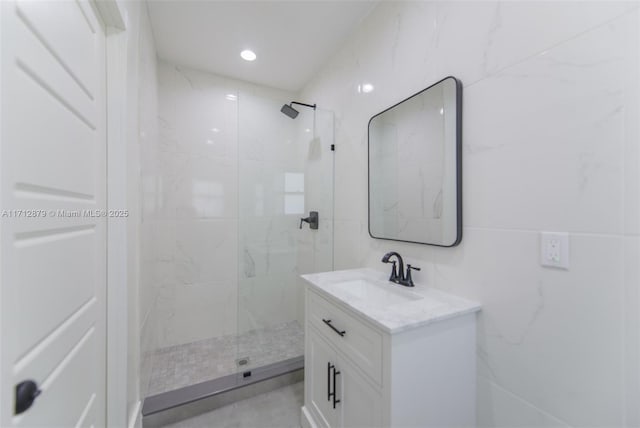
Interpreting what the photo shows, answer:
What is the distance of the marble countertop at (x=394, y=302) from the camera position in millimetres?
940

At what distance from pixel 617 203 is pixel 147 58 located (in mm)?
2462

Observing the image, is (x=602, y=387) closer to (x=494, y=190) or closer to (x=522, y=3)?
(x=494, y=190)

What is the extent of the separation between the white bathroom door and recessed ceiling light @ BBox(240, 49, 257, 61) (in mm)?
1251

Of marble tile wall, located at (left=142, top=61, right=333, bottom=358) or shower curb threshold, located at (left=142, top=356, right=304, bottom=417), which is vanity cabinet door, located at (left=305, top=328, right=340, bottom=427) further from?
marble tile wall, located at (left=142, top=61, right=333, bottom=358)

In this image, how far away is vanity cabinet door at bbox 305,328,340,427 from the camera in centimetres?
125

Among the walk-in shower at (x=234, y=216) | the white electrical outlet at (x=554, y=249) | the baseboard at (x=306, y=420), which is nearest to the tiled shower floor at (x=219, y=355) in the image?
the walk-in shower at (x=234, y=216)

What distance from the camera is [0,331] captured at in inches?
20.2

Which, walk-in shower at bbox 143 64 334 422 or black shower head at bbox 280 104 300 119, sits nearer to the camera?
walk-in shower at bbox 143 64 334 422

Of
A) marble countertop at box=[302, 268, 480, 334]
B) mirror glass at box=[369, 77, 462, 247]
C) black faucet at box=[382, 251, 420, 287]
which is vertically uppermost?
mirror glass at box=[369, 77, 462, 247]

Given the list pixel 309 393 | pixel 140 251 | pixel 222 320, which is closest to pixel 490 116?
pixel 309 393

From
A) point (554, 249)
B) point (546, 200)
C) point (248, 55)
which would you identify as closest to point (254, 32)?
point (248, 55)

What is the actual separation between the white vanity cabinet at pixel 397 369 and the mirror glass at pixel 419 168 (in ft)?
1.36

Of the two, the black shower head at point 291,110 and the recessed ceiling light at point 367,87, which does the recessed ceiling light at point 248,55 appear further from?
the recessed ceiling light at point 367,87

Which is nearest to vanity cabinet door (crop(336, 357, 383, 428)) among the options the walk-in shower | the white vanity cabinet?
the white vanity cabinet
